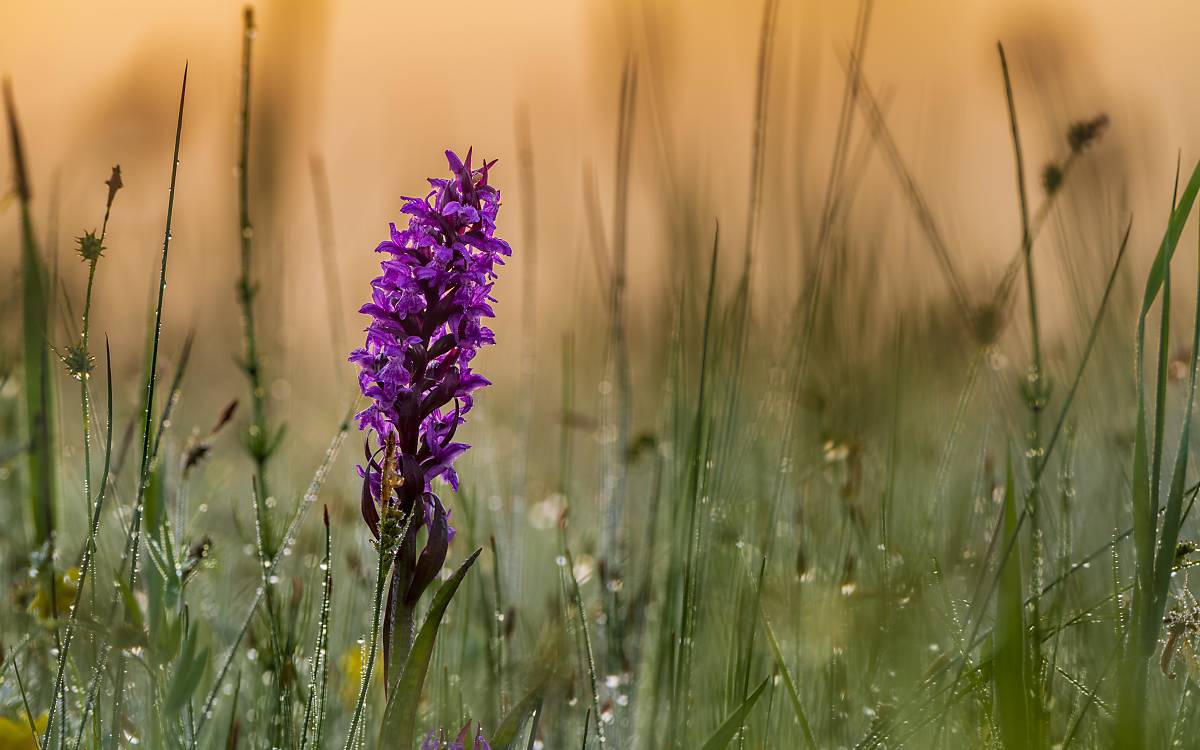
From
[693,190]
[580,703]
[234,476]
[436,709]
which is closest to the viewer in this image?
[436,709]

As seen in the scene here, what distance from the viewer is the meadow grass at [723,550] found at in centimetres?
99

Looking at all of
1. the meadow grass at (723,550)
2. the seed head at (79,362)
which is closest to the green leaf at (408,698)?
the meadow grass at (723,550)

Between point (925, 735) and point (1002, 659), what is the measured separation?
0.26 meters

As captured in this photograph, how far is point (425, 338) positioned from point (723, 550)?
24.3 inches

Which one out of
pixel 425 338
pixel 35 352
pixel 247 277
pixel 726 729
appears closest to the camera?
pixel 726 729

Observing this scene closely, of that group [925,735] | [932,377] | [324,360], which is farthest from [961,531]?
[324,360]

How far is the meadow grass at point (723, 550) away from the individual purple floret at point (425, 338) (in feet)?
0.18

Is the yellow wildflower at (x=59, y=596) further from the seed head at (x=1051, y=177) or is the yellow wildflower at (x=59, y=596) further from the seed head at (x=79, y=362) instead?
the seed head at (x=1051, y=177)

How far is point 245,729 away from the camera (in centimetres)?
145

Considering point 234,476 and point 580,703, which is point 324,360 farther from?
point 580,703

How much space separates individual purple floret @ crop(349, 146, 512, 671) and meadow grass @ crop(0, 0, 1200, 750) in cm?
5

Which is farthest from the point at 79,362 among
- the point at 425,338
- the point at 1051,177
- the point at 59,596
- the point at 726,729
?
the point at 1051,177

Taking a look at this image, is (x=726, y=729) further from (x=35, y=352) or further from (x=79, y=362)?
(x=35, y=352)

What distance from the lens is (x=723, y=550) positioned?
1535 millimetres
